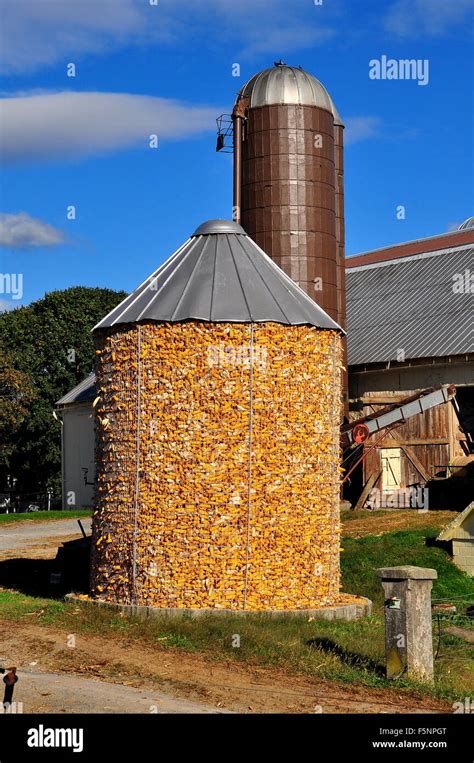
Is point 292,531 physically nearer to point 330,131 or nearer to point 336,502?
point 336,502

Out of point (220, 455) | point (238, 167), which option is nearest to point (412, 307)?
point (238, 167)

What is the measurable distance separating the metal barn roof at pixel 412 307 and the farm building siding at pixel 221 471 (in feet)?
56.4

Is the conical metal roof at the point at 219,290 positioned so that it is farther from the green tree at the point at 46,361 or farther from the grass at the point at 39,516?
the green tree at the point at 46,361

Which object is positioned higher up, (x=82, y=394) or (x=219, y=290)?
(x=219, y=290)

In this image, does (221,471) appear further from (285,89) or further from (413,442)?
(285,89)

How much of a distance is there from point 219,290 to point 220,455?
2.75 metres

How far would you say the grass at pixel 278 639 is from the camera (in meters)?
12.9

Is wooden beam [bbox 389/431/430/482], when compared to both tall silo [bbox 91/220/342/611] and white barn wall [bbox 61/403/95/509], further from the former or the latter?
tall silo [bbox 91/220/342/611]

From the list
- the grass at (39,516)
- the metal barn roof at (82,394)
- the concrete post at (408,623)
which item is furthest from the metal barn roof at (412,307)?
the concrete post at (408,623)

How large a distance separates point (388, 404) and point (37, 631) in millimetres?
21044

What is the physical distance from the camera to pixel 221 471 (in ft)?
52.1

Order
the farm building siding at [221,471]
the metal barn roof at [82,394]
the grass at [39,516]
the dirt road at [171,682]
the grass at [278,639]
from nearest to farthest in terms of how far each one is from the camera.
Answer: the dirt road at [171,682] → the grass at [278,639] → the farm building siding at [221,471] → the grass at [39,516] → the metal barn roof at [82,394]

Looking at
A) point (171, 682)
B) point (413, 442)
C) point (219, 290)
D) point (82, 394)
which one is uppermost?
point (219, 290)
